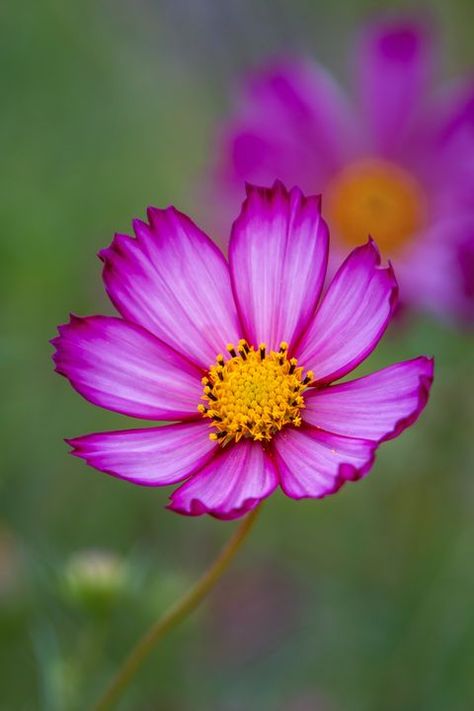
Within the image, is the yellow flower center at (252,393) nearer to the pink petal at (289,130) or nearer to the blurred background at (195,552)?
the blurred background at (195,552)

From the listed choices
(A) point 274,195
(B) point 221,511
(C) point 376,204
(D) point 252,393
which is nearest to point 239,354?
(D) point 252,393

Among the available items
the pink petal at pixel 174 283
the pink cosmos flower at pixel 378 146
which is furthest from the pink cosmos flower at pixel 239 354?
the pink cosmos flower at pixel 378 146

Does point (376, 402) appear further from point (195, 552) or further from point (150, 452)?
point (195, 552)

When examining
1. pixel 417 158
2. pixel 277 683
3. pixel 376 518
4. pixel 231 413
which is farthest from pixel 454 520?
pixel 231 413

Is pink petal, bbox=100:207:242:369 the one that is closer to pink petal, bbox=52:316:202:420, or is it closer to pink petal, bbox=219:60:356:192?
pink petal, bbox=52:316:202:420

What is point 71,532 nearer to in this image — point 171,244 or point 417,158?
point 417,158

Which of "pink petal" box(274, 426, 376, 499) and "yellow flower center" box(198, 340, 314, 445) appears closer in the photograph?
"pink petal" box(274, 426, 376, 499)

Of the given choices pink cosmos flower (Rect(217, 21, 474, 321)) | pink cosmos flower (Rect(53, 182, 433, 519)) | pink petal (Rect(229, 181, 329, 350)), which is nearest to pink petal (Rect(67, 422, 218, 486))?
pink cosmos flower (Rect(53, 182, 433, 519))
